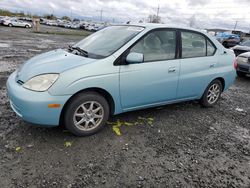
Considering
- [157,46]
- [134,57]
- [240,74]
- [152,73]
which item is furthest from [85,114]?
[240,74]

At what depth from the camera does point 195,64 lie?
429 centimetres

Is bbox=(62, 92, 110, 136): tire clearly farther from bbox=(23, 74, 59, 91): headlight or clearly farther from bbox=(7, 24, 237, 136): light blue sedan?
bbox=(23, 74, 59, 91): headlight

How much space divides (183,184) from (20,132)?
2.41 metres

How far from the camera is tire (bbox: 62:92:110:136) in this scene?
315cm

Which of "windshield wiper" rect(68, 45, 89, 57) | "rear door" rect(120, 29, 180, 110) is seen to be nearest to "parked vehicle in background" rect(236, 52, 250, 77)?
"rear door" rect(120, 29, 180, 110)

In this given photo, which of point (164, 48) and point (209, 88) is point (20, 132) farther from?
point (209, 88)

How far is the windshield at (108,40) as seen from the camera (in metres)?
3.57

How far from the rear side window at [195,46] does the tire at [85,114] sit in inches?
73.3

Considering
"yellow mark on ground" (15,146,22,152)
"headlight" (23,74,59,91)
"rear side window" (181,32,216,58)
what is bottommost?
"yellow mark on ground" (15,146,22,152)

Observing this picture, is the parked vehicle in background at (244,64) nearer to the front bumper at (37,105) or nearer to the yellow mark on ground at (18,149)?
the front bumper at (37,105)

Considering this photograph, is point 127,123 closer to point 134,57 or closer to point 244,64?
point 134,57

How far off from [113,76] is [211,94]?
8.53 feet

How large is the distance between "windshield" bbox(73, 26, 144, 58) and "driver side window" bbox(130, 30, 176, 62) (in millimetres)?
196

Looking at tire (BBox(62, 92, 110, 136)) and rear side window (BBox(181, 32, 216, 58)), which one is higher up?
rear side window (BBox(181, 32, 216, 58))
